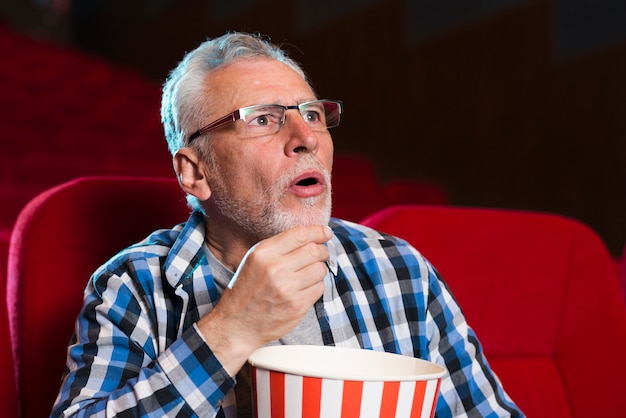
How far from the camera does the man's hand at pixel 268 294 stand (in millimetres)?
442

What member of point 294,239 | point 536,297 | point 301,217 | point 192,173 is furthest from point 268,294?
point 536,297

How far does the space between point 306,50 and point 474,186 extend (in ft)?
4.22

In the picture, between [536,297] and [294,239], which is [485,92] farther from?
[294,239]

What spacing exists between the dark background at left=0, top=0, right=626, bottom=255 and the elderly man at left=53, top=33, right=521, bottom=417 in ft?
5.53

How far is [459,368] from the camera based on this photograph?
0.62 m

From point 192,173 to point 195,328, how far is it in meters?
0.21

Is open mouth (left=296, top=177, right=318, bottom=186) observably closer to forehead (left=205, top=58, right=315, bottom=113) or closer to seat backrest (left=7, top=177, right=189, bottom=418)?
forehead (left=205, top=58, right=315, bottom=113)

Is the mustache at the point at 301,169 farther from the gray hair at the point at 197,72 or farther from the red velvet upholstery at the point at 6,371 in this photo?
the red velvet upholstery at the point at 6,371

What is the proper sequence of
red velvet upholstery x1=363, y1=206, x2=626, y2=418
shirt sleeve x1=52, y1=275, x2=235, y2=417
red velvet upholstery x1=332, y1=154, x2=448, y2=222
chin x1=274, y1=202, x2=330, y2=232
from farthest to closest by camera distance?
red velvet upholstery x1=332, y1=154, x2=448, y2=222 < red velvet upholstery x1=363, y1=206, x2=626, y2=418 < chin x1=274, y1=202, x2=330, y2=232 < shirt sleeve x1=52, y1=275, x2=235, y2=417

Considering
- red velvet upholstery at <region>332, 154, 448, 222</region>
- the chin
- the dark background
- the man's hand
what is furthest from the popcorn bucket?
the dark background

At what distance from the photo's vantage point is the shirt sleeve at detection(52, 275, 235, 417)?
464 mm

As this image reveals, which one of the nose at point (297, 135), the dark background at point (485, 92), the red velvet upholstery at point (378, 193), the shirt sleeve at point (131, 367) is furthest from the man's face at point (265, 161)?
the dark background at point (485, 92)

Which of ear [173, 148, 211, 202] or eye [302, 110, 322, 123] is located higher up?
eye [302, 110, 322, 123]

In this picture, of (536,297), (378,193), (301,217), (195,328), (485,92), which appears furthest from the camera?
(485,92)
